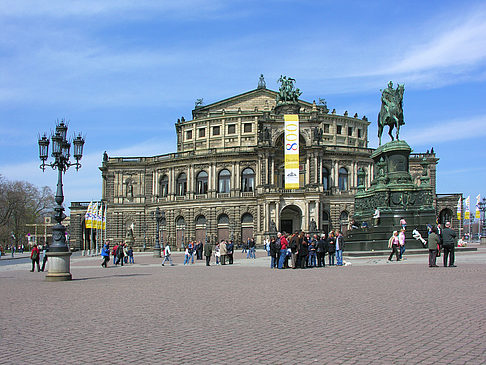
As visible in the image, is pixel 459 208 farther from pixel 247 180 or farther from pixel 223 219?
pixel 223 219

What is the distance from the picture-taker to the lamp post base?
20281 mm

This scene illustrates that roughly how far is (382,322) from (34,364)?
562 centimetres

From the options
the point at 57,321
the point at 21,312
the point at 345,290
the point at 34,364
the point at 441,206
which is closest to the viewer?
the point at 34,364

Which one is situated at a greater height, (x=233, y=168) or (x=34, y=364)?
(x=233, y=168)

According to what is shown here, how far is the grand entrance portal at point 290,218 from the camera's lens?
72250 millimetres

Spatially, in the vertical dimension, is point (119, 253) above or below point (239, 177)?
below

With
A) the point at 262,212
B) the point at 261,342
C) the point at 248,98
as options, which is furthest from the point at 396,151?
the point at 248,98

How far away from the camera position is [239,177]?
75.8 m

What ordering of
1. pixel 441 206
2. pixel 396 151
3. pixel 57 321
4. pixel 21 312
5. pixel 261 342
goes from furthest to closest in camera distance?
pixel 441 206 < pixel 396 151 < pixel 21 312 < pixel 57 321 < pixel 261 342

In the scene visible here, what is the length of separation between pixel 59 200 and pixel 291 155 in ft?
156

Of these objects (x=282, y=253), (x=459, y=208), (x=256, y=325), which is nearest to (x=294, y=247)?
(x=282, y=253)

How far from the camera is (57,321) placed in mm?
10094

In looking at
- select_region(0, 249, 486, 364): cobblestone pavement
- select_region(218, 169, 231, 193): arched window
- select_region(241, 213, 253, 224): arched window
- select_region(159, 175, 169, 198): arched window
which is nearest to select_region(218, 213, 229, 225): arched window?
select_region(241, 213, 253, 224): arched window

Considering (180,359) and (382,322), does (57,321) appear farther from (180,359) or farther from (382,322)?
(382,322)
